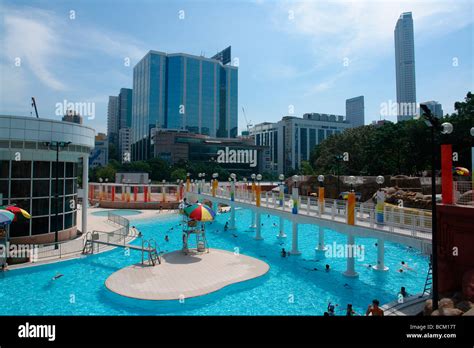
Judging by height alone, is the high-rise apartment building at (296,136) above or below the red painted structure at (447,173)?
above

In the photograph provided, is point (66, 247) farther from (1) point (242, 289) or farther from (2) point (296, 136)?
(2) point (296, 136)

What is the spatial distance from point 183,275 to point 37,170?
12.3 meters

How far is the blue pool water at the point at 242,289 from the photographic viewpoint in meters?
12.5

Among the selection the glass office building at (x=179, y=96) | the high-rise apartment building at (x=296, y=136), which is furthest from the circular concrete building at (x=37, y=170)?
the high-rise apartment building at (x=296, y=136)

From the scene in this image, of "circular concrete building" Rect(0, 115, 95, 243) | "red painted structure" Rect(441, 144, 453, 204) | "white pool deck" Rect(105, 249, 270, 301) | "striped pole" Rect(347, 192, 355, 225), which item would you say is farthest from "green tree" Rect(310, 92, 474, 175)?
"circular concrete building" Rect(0, 115, 95, 243)

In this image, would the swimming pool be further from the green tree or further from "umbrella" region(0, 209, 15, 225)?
the green tree

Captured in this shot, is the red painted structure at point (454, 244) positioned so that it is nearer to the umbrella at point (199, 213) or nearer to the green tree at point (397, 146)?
the umbrella at point (199, 213)

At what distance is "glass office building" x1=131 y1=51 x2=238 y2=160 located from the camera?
12988 cm

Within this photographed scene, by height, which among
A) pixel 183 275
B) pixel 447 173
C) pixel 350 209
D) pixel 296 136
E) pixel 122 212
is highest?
pixel 296 136

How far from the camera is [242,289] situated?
48.3ft

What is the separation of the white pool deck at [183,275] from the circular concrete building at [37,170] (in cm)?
789

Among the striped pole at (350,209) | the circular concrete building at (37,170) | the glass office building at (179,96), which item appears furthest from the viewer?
the glass office building at (179,96)

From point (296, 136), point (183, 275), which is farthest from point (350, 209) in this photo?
point (296, 136)

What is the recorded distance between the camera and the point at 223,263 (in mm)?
17656
